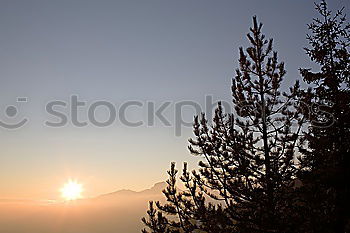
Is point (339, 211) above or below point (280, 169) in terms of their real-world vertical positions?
below

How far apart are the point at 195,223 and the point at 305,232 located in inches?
175

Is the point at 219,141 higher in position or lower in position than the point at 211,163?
higher

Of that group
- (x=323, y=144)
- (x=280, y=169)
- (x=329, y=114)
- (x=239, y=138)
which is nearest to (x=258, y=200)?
(x=280, y=169)

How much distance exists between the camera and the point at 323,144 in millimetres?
12398

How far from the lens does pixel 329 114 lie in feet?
41.8

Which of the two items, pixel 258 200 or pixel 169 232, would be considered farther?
pixel 169 232

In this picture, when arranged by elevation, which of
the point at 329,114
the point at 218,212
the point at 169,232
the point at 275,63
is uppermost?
the point at 275,63

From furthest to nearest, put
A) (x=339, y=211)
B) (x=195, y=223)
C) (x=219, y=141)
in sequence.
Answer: (x=195, y=223)
(x=219, y=141)
(x=339, y=211)

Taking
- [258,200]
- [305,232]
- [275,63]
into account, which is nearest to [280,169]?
[258,200]

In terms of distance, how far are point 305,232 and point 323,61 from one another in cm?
675

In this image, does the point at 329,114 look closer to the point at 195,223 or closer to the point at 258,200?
the point at 258,200

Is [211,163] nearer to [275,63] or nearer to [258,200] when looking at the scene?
[258,200]

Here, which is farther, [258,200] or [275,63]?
[275,63]

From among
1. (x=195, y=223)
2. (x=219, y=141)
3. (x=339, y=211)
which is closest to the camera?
A: (x=339, y=211)
